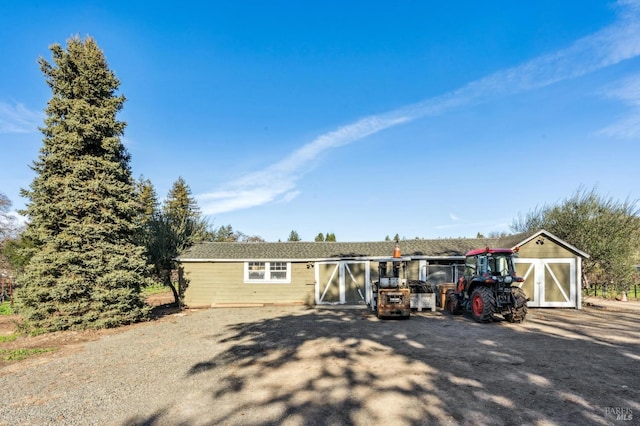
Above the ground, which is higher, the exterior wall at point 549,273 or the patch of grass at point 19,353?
the exterior wall at point 549,273

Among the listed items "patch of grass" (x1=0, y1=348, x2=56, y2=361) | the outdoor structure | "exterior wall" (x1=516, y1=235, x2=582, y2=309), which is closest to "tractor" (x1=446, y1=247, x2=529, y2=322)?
the outdoor structure

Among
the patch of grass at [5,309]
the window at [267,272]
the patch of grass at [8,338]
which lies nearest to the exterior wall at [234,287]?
the window at [267,272]

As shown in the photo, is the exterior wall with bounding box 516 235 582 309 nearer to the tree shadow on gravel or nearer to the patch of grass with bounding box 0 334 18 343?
the tree shadow on gravel

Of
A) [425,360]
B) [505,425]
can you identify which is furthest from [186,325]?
[505,425]

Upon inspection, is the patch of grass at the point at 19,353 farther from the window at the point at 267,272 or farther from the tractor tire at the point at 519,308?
the tractor tire at the point at 519,308

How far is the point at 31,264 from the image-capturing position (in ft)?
37.6


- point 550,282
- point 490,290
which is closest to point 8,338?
point 490,290

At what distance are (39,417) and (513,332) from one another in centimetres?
1150

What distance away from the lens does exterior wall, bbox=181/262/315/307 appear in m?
16.9

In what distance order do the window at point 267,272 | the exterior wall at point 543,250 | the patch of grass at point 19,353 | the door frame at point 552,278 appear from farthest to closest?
1. the window at point 267,272
2. the exterior wall at point 543,250
3. the door frame at point 552,278
4. the patch of grass at point 19,353

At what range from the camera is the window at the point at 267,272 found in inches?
672

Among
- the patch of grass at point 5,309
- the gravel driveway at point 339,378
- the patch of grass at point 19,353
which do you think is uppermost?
the gravel driveway at point 339,378

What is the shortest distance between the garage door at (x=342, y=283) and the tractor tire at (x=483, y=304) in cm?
590

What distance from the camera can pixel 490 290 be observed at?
11.4 meters
